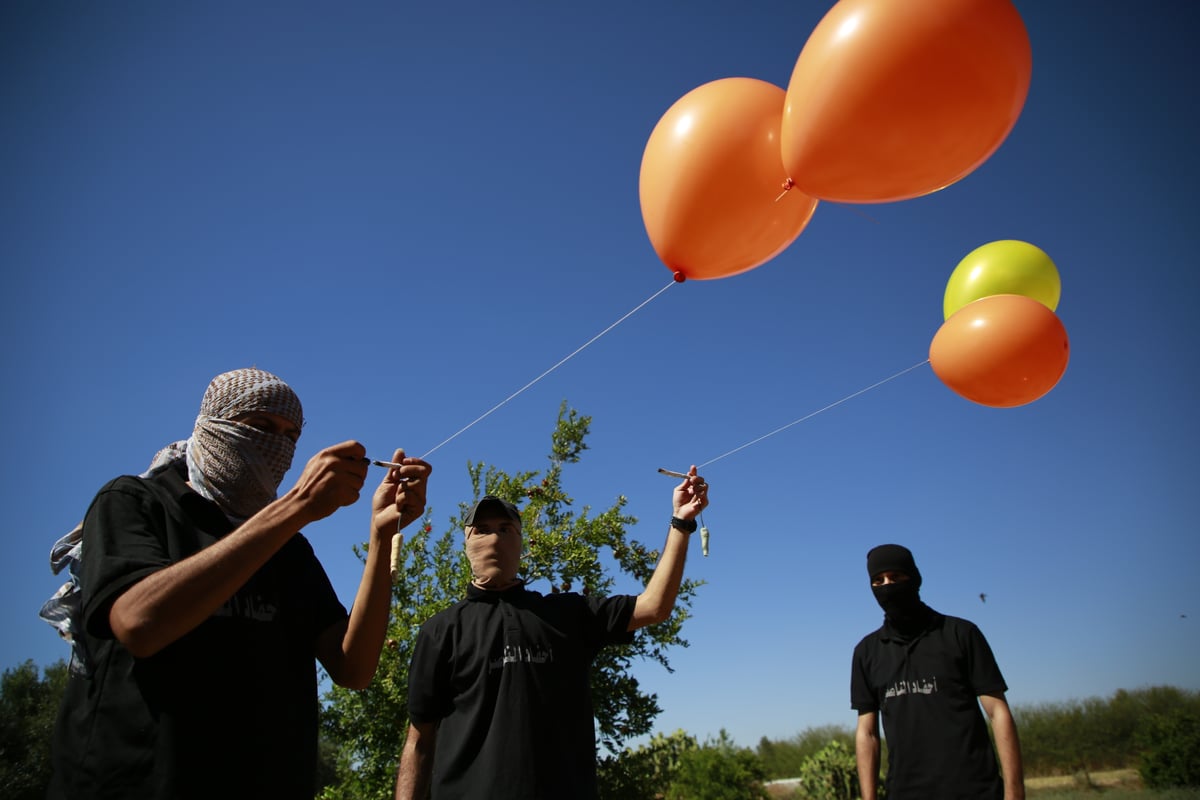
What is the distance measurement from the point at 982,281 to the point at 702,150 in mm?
2686

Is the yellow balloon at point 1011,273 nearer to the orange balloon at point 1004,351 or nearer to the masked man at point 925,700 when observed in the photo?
the orange balloon at point 1004,351

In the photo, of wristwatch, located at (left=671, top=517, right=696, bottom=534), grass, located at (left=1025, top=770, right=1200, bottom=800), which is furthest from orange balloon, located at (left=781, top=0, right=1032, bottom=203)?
grass, located at (left=1025, top=770, right=1200, bottom=800)

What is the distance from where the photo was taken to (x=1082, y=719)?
56.2ft

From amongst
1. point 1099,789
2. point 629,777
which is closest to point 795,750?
point 1099,789

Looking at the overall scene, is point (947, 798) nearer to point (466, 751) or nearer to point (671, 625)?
point (466, 751)

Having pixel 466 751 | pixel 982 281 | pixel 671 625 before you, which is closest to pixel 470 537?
pixel 466 751

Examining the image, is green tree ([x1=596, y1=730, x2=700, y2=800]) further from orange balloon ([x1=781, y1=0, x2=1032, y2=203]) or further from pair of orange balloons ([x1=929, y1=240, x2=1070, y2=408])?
orange balloon ([x1=781, y1=0, x2=1032, y2=203])

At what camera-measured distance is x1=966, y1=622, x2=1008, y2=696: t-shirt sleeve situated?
145 inches

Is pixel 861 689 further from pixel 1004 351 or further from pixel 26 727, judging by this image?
pixel 26 727

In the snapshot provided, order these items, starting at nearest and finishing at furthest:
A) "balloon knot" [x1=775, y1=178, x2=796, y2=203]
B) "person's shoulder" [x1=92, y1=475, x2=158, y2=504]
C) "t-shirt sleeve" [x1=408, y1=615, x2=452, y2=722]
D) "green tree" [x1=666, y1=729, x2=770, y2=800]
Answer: "person's shoulder" [x1=92, y1=475, x2=158, y2=504]
"t-shirt sleeve" [x1=408, y1=615, x2=452, y2=722]
"balloon knot" [x1=775, y1=178, x2=796, y2=203]
"green tree" [x1=666, y1=729, x2=770, y2=800]

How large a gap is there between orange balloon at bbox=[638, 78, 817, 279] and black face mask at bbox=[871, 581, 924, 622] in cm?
215

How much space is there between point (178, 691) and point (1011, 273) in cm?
515

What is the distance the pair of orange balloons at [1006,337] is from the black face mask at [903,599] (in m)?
1.29

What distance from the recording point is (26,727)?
1998cm
